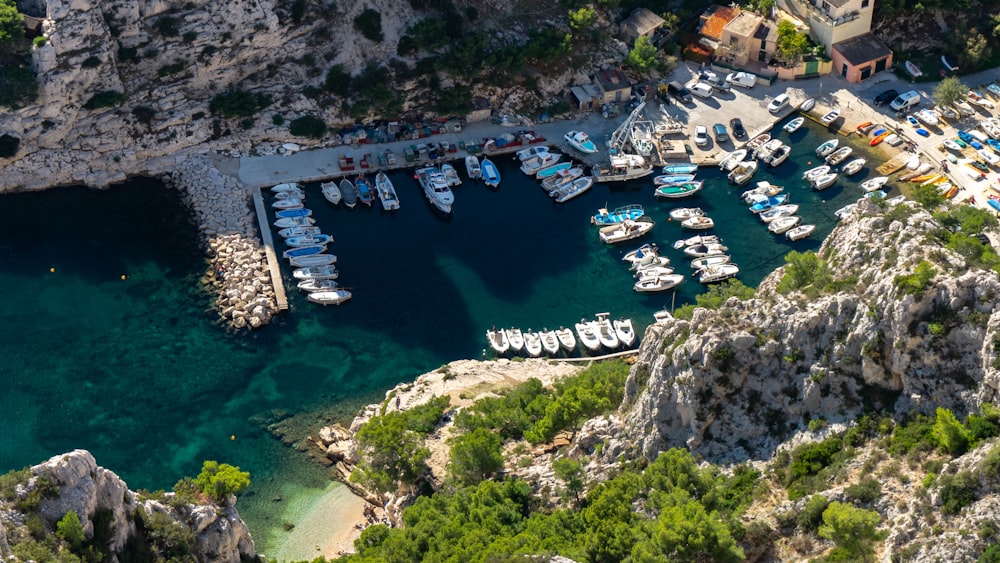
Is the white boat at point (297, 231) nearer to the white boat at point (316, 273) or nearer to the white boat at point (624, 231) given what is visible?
the white boat at point (316, 273)

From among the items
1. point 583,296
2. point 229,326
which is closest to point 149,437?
point 229,326

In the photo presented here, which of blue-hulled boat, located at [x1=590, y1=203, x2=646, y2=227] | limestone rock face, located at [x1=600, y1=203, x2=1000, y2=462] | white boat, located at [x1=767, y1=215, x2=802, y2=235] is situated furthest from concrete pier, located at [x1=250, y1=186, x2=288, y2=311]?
white boat, located at [x1=767, y1=215, x2=802, y2=235]

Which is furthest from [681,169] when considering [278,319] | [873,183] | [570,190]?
[278,319]

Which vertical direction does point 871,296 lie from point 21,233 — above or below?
above

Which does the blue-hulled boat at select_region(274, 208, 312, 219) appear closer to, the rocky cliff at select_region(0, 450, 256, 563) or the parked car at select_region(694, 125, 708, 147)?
the parked car at select_region(694, 125, 708, 147)

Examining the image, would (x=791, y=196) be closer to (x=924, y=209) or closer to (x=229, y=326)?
(x=924, y=209)
